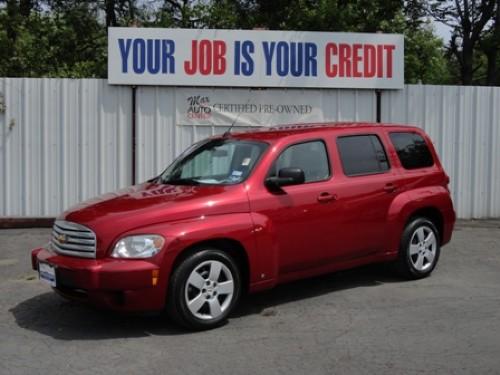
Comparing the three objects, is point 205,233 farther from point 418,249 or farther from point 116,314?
point 418,249

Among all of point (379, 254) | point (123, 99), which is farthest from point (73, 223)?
point (123, 99)

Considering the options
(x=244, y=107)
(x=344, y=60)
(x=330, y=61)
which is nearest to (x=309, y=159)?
(x=244, y=107)

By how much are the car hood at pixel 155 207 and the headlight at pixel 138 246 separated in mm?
94

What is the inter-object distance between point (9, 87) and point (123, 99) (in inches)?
72.3

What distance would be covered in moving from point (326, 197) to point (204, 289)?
1.61 m

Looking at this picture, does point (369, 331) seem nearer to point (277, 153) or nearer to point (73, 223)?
point (277, 153)

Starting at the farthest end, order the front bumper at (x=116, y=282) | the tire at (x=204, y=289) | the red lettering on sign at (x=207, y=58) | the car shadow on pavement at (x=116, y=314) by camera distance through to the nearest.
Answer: the red lettering on sign at (x=207, y=58), the car shadow on pavement at (x=116, y=314), the tire at (x=204, y=289), the front bumper at (x=116, y=282)

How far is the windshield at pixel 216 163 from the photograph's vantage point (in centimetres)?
623

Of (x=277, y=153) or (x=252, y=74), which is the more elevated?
(x=252, y=74)

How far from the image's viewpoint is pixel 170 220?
5508 mm

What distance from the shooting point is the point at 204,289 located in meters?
5.64

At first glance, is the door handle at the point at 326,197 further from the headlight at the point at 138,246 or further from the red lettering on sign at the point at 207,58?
the red lettering on sign at the point at 207,58

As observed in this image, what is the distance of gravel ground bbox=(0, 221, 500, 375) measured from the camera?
16.0ft

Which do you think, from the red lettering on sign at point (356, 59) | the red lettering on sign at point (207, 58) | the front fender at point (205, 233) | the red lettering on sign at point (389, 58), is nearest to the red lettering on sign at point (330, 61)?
the red lettering on sign at point (356, 59)
